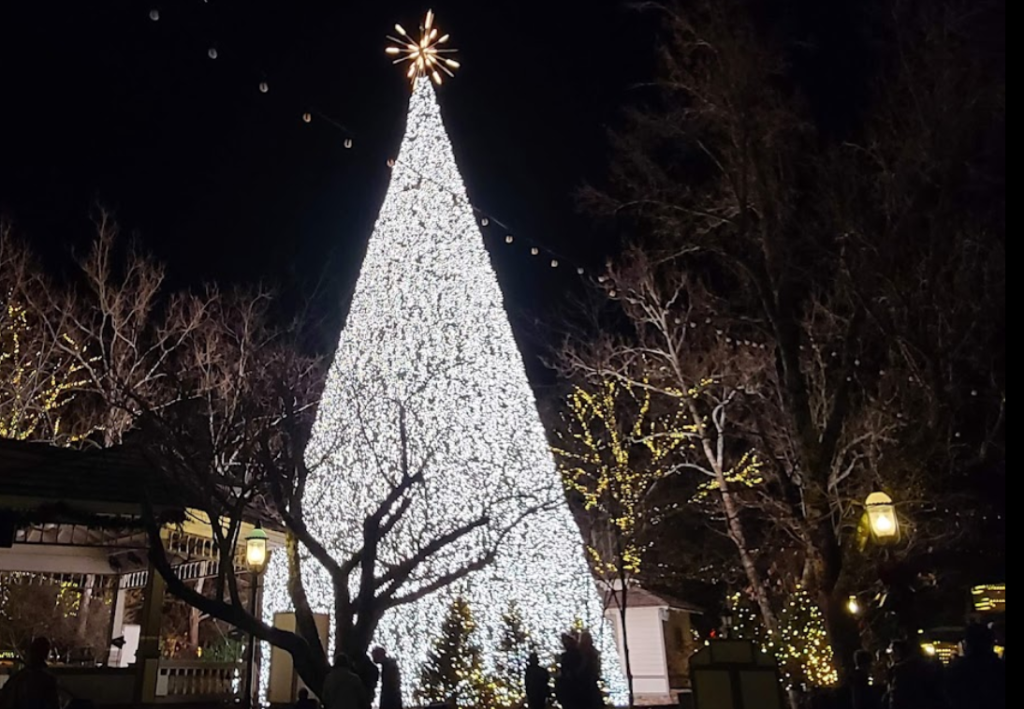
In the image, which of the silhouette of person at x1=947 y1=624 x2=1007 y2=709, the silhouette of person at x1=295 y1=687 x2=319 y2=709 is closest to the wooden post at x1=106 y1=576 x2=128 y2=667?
the silhouette of person at x1=295 y1=687 x2=319 y2=709

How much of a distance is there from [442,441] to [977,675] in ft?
26.3

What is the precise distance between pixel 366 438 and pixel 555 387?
15030 millimetres

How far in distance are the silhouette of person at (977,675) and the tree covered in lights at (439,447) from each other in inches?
261

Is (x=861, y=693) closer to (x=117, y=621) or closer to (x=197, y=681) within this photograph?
(x=197, y=681)

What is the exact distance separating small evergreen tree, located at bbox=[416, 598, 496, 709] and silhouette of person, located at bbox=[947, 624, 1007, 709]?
7027 millimetres

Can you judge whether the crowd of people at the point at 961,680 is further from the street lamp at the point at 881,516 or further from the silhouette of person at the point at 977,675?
the street lamp at the point at 881,516

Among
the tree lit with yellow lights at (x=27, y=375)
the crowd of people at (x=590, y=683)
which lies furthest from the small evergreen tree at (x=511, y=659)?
the tree lit with yellow lights at (x=27, y=375)

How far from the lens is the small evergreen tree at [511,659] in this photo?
12.1 m

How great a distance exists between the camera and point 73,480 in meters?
11.5

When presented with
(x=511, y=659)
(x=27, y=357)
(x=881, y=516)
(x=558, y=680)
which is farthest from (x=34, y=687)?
(x=27, y=357)

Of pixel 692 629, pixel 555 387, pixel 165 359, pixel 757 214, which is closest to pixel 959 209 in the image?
pixel 757 214

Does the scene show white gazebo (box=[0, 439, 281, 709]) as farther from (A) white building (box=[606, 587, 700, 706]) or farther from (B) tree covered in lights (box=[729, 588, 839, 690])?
(A) white building (box=[606, 587, 700, 706])

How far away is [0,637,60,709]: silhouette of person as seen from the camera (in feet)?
19.8

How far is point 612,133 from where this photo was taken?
16.0 m
